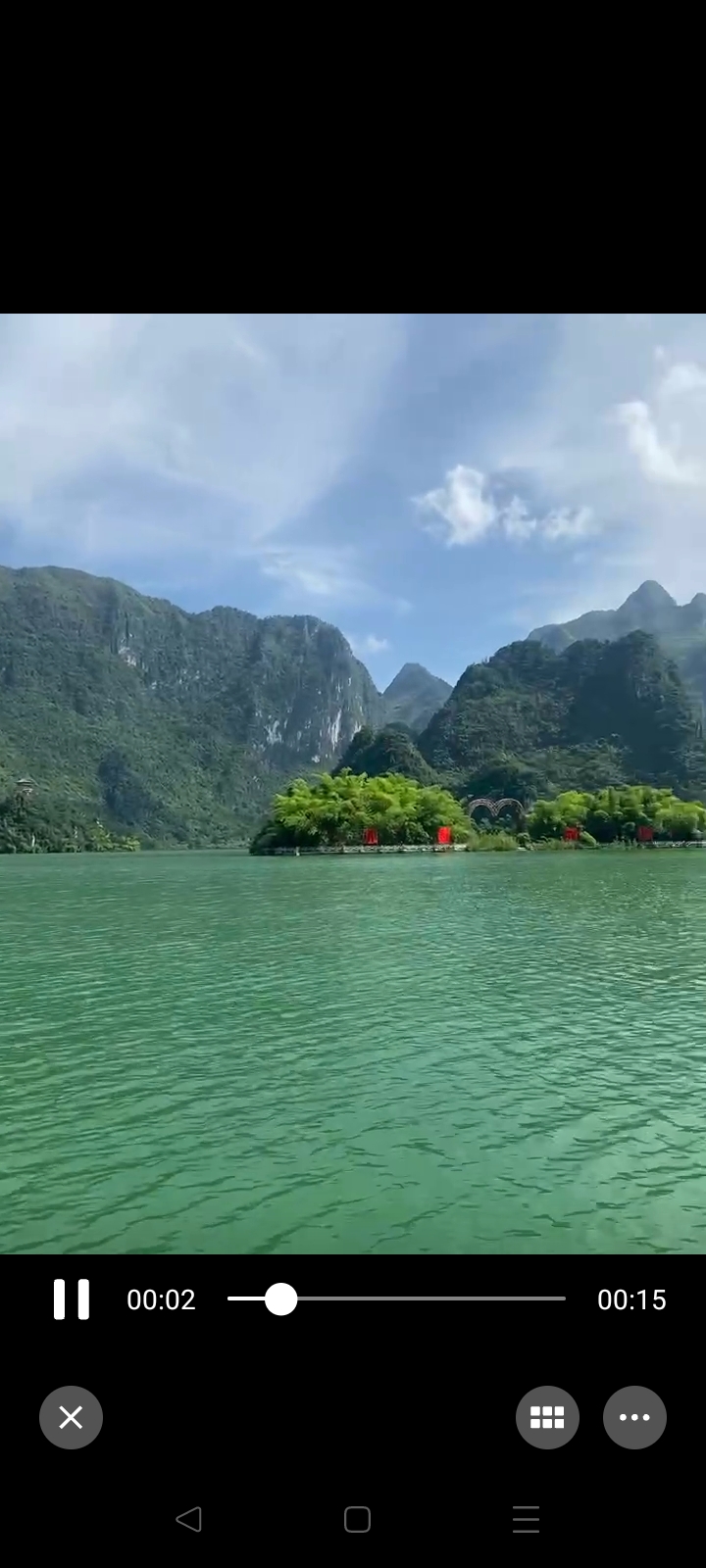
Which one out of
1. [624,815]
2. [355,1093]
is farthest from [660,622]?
[355,1093]

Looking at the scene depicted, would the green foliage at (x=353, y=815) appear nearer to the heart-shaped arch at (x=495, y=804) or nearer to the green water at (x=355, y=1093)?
the heart-shaped arch at (x=495, y=804)

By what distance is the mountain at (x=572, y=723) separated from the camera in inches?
3597
